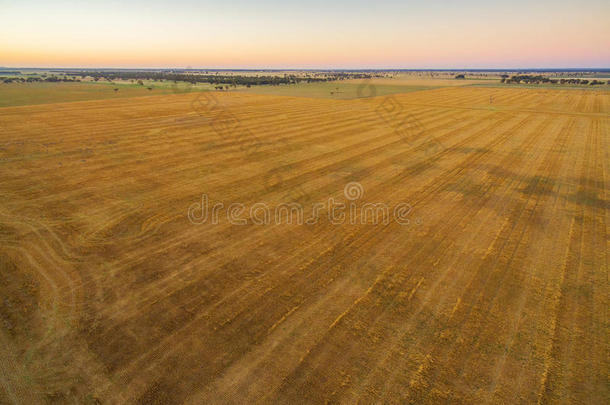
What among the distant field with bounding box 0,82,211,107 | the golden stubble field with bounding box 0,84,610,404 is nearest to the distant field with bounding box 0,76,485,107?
the distant field with bounding box 0,82,211,107

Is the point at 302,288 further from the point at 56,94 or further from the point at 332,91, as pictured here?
the point at 56,94

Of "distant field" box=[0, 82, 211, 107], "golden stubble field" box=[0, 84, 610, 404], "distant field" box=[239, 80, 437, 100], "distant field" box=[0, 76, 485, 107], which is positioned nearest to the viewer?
"golden stubble field" box=[0, 84, 610, 404]

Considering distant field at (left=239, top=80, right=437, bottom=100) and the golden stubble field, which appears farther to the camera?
distant field at (left=239, top=80, right=437, bottom=100)

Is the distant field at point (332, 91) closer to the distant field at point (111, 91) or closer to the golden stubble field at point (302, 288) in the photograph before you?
the distant field at point (111, 91)

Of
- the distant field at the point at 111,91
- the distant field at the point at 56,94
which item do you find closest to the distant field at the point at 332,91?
the distant field at the point at 111,91

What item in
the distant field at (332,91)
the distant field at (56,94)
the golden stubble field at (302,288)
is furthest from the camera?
the distant field at (332,91)

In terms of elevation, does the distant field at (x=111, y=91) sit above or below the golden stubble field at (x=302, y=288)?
above

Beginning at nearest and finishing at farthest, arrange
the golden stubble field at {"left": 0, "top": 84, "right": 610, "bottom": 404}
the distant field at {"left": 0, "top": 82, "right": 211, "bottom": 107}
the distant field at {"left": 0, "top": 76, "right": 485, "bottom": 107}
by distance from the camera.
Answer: the golden stubble field at {"left": 0, "top": 84, "right": 610, "bottom": 404} < the distant field at {"left": 0, "top": 82, "right": 211, "bottom": 107} < the distant field at {"left": 0, "top": 76, "right": 485, "bottom": 107}

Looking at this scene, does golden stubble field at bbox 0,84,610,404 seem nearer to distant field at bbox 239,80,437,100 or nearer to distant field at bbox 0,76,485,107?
distant field at bbox 0,76,485,107

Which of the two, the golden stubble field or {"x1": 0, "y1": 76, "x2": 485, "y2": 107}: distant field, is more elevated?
{"x1": 0, "y1": 76, "x2": 485, "y2": 107}: distant field
